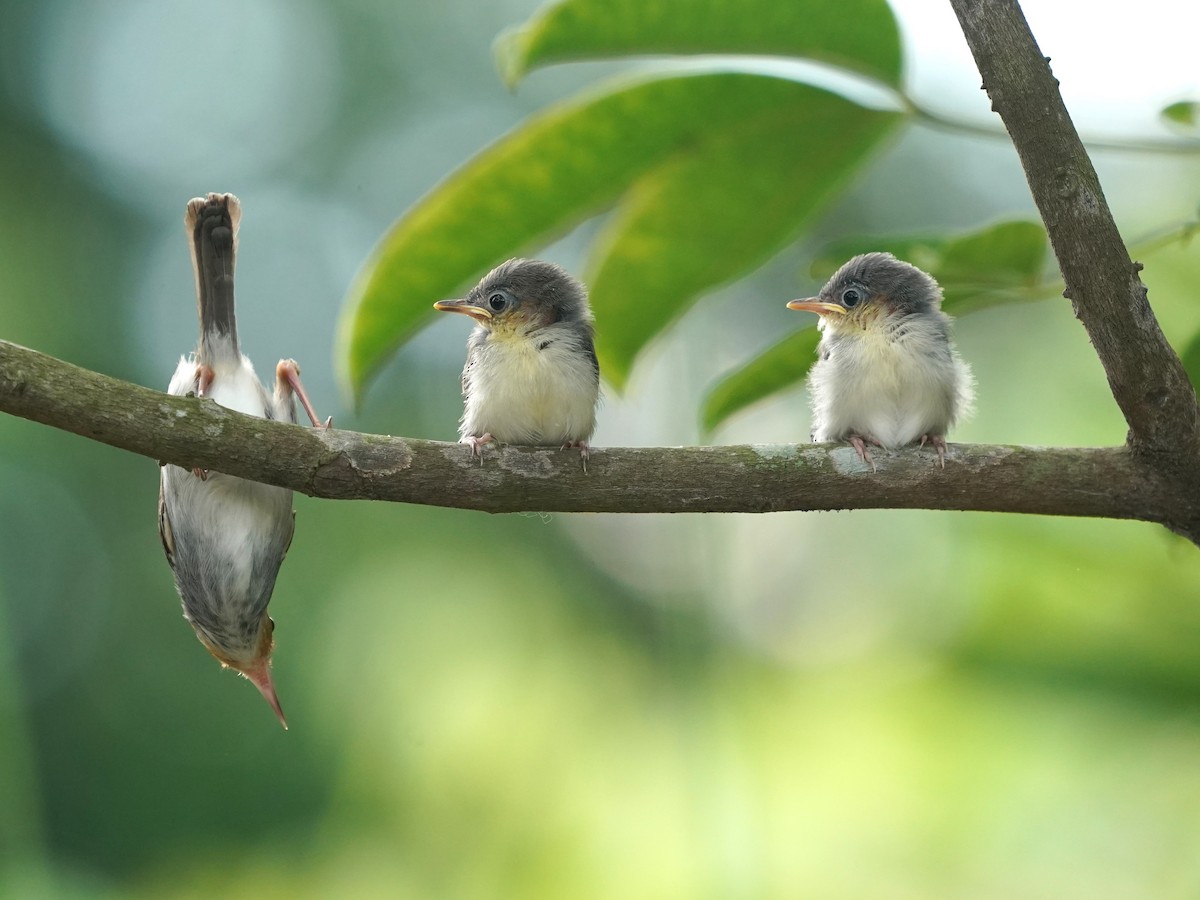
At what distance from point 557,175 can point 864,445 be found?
24.9 inches

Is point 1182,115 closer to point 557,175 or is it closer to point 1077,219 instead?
point 1077,219

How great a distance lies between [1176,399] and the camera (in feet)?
5.02

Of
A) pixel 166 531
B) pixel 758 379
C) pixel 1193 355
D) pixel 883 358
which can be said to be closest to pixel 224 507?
pixel 166 531

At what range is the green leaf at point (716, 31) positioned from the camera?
1681 millimetres

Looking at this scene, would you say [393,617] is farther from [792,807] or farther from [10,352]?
[10,352]

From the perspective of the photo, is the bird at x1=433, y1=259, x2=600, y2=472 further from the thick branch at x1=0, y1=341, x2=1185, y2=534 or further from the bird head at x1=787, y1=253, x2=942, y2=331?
the bird head at x1=787, y1=253, x2=942, y2=331

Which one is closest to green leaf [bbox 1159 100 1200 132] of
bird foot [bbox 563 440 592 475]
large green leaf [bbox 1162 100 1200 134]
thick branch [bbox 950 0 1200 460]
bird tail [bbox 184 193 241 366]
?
large green leaf [bbox 1162 100 1200 134]

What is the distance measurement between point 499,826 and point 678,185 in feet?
10.4

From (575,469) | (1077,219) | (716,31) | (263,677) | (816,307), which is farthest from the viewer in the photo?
(816,307)

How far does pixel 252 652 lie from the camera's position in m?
2.07

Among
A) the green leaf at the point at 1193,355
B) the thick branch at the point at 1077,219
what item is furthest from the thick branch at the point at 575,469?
the green leaf at the point at 1193,355

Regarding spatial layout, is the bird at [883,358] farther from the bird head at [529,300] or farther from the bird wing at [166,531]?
the bird wing at [166,531]

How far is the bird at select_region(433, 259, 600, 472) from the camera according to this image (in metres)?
2.01

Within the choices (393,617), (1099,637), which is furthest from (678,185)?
(393,617)
